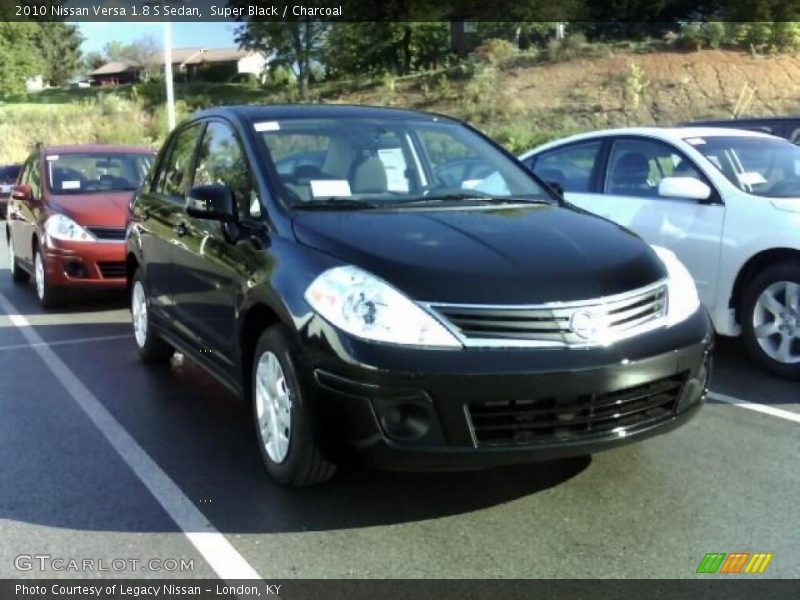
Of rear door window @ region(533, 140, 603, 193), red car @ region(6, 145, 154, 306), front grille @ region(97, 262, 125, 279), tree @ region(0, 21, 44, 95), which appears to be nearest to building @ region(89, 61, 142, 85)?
tree @ region(0, 21, 44, 95)

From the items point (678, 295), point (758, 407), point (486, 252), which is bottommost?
point (758, 407)

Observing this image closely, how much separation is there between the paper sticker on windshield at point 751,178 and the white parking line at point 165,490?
14.1ft

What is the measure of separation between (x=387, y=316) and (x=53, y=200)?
6.73 metres

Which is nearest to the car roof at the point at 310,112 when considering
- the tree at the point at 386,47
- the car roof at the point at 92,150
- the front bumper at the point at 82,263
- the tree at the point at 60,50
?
the front bumper at the point at 82,263

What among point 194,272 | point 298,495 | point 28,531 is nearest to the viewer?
point 28,531

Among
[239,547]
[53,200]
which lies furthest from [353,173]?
[53,200]

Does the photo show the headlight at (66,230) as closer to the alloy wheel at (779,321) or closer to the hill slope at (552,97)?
the alloy wheel at (779,321)

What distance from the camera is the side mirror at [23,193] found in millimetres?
9883

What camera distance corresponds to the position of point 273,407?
4.00 metres

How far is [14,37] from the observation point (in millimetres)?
65625

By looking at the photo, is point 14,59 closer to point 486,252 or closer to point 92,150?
point 92,150

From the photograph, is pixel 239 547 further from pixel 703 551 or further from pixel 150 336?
pixel 150 336

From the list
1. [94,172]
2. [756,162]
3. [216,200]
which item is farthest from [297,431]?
[94,172]

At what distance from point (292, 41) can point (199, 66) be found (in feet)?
128
